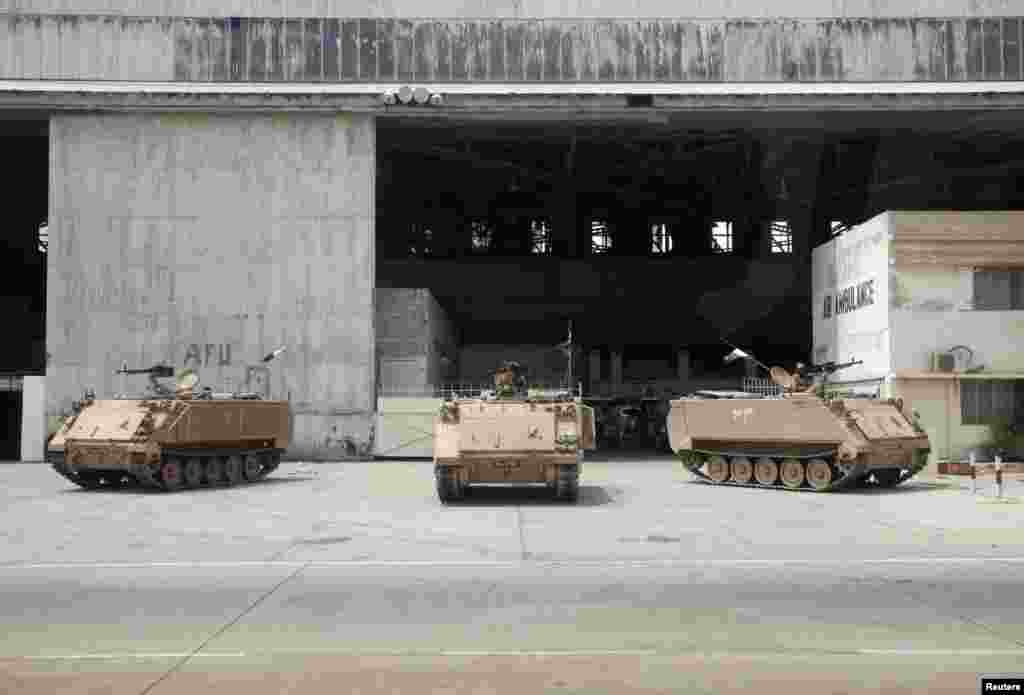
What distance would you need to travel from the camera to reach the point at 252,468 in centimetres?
2641

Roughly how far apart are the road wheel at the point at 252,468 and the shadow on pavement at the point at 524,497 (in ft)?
21.2

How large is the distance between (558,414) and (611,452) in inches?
833

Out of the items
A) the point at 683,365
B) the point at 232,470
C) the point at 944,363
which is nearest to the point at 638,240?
the point at 683,365

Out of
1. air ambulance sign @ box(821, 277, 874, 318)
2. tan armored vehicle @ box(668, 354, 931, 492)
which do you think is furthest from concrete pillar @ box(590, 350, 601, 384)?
tan armored vehicle @ box(668, 354, 931, 492)

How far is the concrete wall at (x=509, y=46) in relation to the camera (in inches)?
1339

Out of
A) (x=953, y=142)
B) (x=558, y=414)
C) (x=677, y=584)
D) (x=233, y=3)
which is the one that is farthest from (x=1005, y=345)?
(x=233, y=3)

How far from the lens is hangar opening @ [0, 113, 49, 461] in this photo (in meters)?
45.3

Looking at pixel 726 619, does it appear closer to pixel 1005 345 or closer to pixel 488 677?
pixel 488 677

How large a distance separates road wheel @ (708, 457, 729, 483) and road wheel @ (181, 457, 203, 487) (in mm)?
12464

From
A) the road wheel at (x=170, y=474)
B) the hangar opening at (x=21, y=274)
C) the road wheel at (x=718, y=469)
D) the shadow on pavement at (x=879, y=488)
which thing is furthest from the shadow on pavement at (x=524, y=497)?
the hangar opening at (x=21, y=274)

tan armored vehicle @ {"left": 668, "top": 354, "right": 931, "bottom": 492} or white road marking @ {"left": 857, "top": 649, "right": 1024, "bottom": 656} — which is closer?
white road marking @ {"left": 857, "top": 649, "right": 1024, "bottom": 656}

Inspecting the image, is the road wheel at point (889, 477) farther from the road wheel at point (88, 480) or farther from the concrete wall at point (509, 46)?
the road wheel at point (88, 480)

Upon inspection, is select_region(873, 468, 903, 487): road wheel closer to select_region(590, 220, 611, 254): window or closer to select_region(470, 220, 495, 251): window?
select_region(590, 220, 611, 254): window

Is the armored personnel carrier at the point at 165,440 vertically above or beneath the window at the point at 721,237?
beneath
